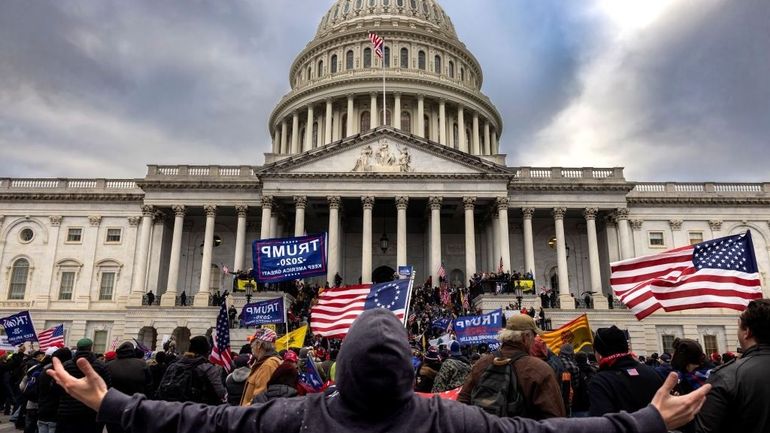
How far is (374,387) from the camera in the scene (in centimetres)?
252

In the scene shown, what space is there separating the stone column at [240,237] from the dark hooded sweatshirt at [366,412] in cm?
4037

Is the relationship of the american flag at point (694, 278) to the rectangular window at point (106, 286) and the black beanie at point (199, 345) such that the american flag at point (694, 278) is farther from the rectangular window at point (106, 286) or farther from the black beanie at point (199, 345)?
the rectangular window at point (106, 286)

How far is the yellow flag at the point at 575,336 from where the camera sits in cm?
1298

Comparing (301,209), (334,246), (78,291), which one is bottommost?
(78,291)

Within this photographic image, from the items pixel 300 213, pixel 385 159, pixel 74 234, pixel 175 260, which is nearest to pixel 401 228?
pixel 385 159

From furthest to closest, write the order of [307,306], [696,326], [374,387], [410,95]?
[410,95] → [696,326] → [307,306] → [374,387]

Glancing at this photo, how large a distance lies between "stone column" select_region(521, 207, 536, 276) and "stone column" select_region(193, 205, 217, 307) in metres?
23.4

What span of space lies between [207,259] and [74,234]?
13233 millimetres

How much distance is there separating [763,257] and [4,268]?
60274 mm

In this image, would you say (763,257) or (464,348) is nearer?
(464,348)

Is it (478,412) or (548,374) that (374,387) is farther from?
(548,374)

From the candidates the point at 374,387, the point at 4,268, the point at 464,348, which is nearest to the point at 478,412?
the point at 374,387

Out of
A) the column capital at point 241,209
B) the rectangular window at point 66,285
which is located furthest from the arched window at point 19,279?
the column capital at point 241,209

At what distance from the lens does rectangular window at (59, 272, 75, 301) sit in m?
46.6
